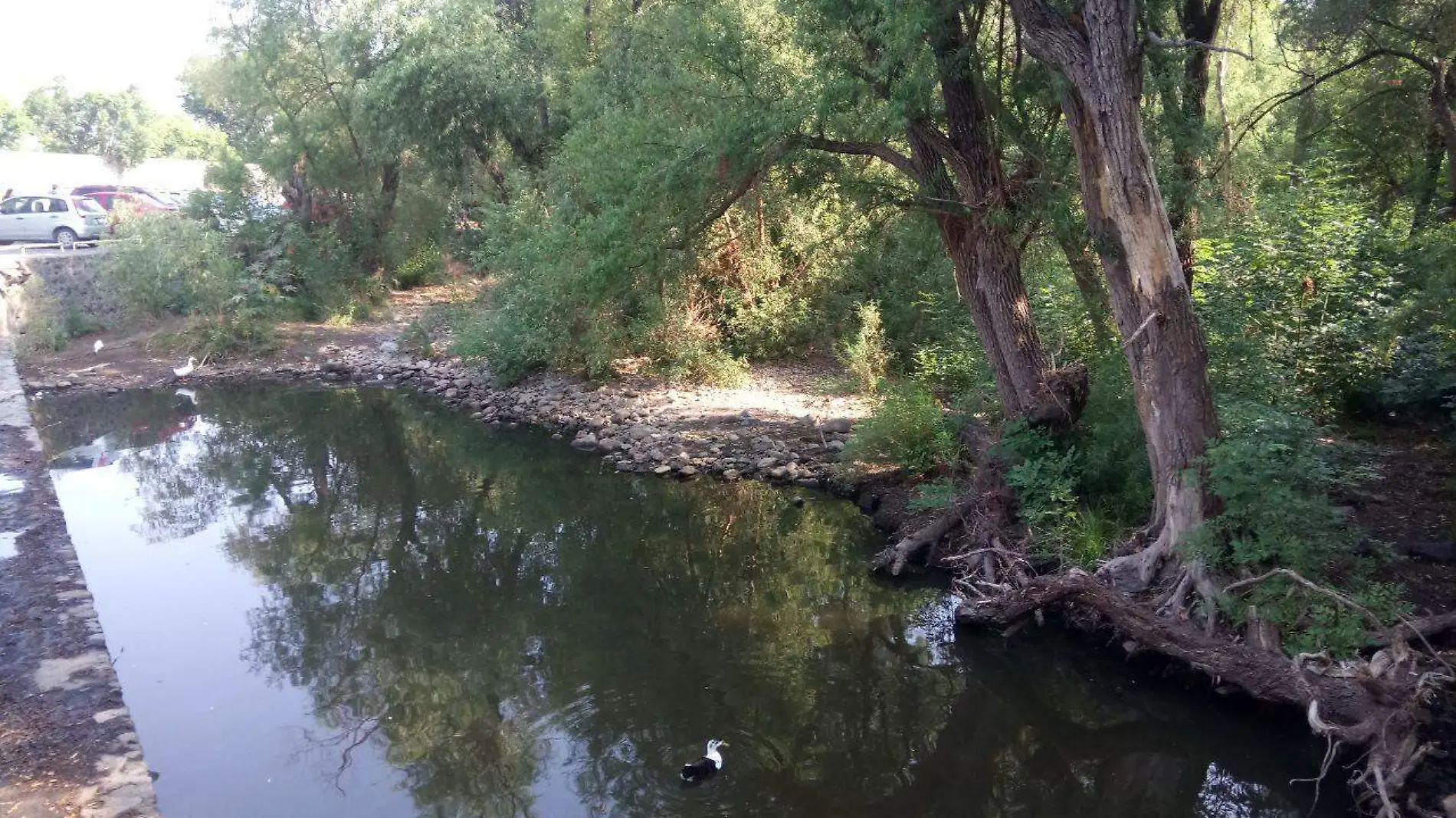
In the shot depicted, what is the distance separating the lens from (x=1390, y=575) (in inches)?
290

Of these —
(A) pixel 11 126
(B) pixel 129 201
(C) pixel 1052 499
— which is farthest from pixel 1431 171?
(A) pixel 11 126

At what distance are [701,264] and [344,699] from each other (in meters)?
9.90

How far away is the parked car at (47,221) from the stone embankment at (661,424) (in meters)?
12.1

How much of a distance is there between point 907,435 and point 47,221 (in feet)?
80.4

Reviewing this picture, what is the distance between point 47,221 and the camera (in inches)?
1009

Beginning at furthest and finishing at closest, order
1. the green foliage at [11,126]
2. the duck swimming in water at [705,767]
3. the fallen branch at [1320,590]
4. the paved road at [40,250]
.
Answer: the green foliage at [11,126] → the paved road at [40,250] → the duck swimming in water at [705,767] → the fallen branch at [1320,590]

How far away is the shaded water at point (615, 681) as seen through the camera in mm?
6395

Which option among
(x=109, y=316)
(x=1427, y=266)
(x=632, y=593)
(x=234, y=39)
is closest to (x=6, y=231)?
(x=109, y=316)

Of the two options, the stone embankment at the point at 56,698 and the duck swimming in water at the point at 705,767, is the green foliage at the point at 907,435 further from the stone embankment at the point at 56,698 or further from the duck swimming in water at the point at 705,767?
the stone embankment at the point at 56,698

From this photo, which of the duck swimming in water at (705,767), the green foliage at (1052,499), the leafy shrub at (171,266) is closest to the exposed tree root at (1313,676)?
the green foliage at (1052,499)

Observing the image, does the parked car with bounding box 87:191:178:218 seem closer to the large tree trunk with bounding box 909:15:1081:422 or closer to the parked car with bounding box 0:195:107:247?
the parked car with bounding box 0:195:107:247

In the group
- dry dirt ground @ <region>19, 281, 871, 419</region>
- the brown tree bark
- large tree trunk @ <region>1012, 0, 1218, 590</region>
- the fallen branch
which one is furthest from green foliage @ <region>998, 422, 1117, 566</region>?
dry dirt ground @ <region>19, 281, 871, 419</region>

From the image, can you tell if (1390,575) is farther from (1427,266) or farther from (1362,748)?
(1427,266)

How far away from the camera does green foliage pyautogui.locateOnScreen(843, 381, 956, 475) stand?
10.9 metres
